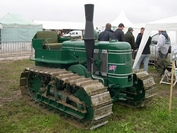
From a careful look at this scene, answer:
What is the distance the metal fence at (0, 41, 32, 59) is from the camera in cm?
1515


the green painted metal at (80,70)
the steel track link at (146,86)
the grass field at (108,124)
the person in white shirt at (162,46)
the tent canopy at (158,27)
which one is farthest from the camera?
the person in white shirt at (162,46)

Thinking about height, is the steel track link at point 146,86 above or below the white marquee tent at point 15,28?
below

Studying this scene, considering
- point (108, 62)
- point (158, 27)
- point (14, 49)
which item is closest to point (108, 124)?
point (108, 62)

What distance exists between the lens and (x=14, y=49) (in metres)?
16.0

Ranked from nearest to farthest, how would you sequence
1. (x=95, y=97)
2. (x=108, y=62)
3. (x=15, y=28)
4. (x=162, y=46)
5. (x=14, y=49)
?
(x=95, y=97)
(x=108, y=62)
(x=162, y=46)
(x=14, y=49)
(x=15, y=28)

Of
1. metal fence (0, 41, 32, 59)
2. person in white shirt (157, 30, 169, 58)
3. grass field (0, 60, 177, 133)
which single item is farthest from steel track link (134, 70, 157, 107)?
metal fence (0, 41, 32, 59)

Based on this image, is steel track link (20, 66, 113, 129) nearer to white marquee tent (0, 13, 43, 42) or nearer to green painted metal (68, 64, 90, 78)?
green painted metal (68, 64, 90, 78)

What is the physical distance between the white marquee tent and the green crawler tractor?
1516 cm

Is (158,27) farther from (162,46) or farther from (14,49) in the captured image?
(14,49)

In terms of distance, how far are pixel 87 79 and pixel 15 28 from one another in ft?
60.9

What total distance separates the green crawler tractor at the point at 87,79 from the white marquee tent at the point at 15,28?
Answer: 1516cm

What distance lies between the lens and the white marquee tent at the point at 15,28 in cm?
2086

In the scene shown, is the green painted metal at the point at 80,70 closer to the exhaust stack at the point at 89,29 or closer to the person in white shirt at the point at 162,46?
the exhaust stack at the point at 89,29

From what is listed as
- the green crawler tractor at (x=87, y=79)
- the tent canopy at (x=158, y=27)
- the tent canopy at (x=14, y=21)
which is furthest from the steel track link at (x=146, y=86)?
the tent canopy at (x=14, y=21)
